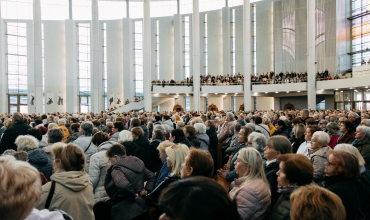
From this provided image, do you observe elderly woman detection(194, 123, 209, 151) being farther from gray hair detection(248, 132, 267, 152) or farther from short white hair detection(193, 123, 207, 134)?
gray hair detection(248, 132, 267, 152)

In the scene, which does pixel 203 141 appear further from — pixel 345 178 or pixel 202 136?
pixel 345 178

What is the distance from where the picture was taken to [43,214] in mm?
1964

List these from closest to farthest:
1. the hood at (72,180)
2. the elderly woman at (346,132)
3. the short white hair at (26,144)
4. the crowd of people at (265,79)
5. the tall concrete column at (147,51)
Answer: the hood at (72,180)
the short white hair at (26,144)
the elderly woman at (346,132)
the crowd of people at (265,79)
the tall concrete column at (147,51)

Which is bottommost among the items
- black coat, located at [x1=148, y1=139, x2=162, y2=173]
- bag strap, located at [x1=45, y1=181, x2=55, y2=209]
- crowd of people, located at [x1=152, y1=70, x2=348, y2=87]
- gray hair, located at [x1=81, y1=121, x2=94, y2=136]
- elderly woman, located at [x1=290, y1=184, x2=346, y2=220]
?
black coat, located at [x1=148, y1=139, x2=162, y2=173]

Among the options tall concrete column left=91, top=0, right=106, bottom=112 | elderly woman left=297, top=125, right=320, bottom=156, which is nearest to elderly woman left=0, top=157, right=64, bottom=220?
elderly woman left=297, top=125, right=320, bottom=156

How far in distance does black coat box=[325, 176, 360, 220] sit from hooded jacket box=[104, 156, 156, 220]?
7.47ft

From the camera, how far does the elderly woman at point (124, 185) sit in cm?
399

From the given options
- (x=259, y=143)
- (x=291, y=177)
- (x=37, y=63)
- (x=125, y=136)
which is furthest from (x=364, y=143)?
(x=37, y=63)

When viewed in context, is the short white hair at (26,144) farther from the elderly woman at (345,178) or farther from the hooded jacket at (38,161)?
the elderly woman at (345,178)

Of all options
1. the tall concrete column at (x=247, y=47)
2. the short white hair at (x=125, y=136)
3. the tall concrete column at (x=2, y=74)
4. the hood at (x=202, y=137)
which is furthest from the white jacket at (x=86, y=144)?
the tall concrete column at (x=2, y=74)

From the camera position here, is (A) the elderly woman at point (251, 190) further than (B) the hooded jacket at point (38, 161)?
No

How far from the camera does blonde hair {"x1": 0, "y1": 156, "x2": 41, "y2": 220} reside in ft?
5.58

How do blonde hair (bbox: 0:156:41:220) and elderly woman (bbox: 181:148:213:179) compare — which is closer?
blonde hair (bbox: 0:156:41:220)

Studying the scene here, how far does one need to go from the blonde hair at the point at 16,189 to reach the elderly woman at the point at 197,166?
5.65 ft
